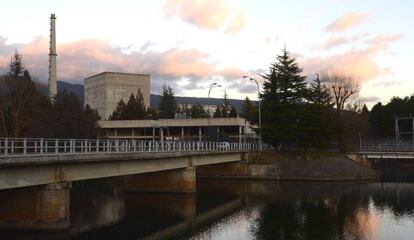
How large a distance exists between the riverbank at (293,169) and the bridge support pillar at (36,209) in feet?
147

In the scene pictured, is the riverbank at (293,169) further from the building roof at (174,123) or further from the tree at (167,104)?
the tree at (167,104)

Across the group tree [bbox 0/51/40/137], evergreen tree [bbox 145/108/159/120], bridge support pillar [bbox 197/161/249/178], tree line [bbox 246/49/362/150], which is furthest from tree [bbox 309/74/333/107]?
evergreen tree [bbox 145/108/159/120]

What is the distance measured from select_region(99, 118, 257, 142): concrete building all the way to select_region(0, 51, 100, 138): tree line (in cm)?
5278

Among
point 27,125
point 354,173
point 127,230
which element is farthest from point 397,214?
point 27,125

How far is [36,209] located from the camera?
3253cm

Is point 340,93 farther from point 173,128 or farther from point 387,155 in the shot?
point 173,128

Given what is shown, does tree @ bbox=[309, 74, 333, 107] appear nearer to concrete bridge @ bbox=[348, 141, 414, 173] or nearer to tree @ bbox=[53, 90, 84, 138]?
concrete bridge @ bbox=[348, 141, 414, 173]

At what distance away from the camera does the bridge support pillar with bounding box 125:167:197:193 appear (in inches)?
2222

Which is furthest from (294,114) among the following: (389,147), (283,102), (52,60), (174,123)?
(174,123)

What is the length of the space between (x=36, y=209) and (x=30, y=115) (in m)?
44.0

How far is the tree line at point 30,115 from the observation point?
232ft

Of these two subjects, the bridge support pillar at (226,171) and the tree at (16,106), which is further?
the bridge support pillar at (226,171)

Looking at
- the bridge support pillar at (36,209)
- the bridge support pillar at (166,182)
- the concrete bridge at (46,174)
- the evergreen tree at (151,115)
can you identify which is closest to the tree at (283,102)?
the bridge support pillar at (166,182)

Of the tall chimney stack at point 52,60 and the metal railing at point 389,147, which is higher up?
the tall chimney stack at point 52,60
